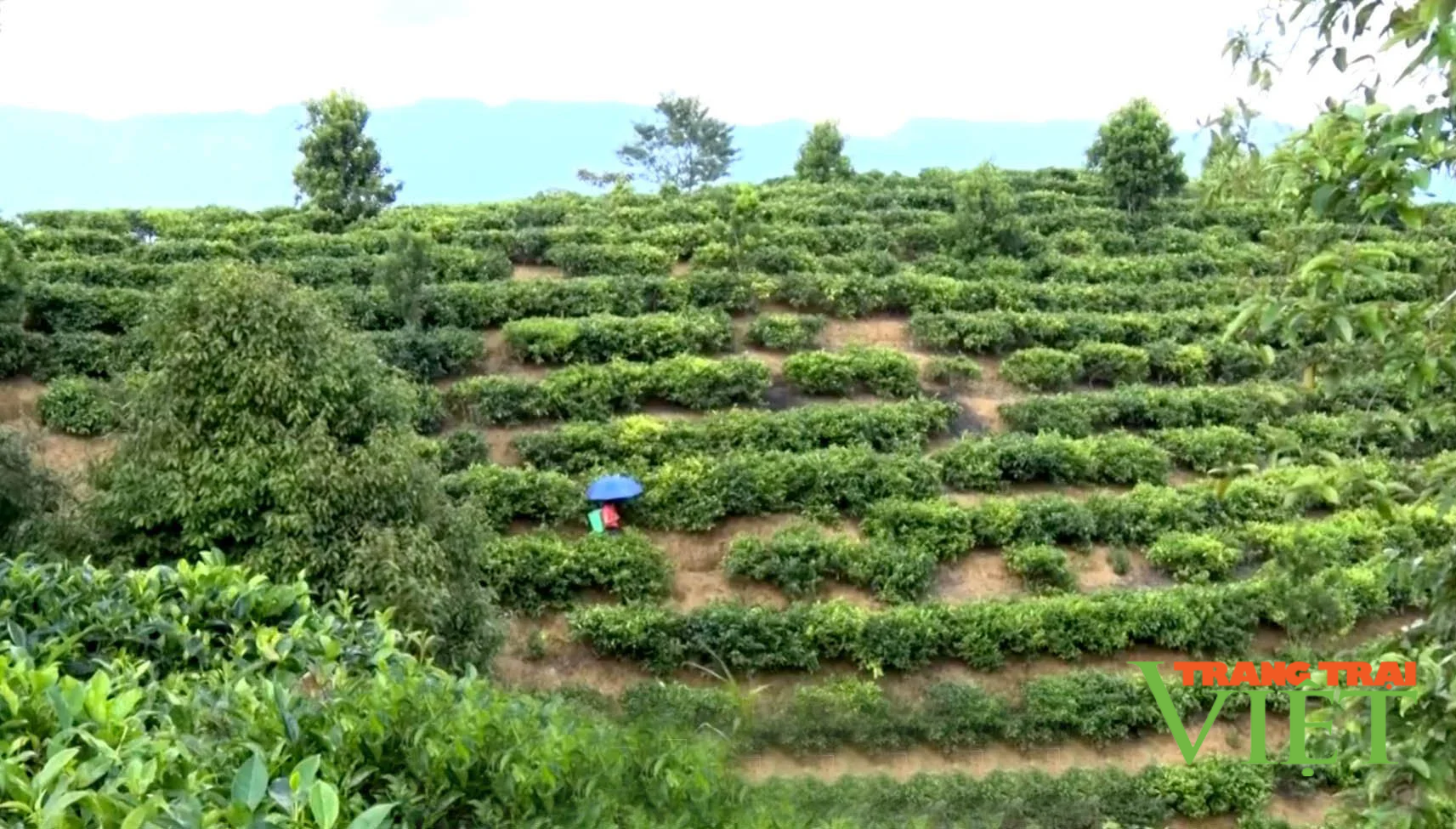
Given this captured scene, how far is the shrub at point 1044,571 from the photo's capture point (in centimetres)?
1017

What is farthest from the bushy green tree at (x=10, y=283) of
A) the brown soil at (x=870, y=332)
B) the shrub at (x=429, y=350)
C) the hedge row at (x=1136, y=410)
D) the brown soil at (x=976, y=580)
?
the hedge row at (x=1136, y=410)

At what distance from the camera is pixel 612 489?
10.4m

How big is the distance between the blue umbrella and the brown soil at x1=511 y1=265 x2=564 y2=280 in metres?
5.42

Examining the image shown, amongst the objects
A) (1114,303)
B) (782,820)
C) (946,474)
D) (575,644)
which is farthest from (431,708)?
(1114,303)

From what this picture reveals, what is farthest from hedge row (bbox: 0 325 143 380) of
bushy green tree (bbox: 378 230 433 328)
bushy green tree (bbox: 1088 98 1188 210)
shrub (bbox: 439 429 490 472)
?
bushy green tree (bbox: 1088 98 1188 210)

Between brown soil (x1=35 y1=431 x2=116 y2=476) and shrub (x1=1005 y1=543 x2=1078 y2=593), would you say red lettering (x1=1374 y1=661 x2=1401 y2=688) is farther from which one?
brown soil (x1=35 y1=431 x2=116 y2=476)

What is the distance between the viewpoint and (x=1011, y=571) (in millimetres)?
10367

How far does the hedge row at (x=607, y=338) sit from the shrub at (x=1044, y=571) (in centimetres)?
496

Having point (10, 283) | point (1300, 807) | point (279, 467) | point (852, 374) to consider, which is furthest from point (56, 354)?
point (1300, 807)

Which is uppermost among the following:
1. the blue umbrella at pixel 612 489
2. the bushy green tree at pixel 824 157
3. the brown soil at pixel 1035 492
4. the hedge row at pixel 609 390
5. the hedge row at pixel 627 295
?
the bushy green tree at pixel 824 157

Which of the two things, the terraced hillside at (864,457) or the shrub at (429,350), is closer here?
the terraced hillside at (864,457)

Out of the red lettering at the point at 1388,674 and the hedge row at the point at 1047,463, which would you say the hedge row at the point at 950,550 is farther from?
the red lettering at the point at 1388,674

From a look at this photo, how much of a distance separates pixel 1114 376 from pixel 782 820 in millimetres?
12858

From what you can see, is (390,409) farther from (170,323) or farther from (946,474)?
(946,474)
